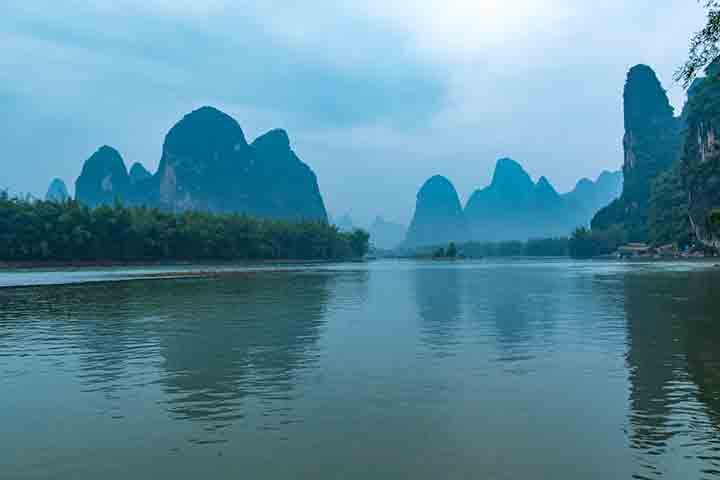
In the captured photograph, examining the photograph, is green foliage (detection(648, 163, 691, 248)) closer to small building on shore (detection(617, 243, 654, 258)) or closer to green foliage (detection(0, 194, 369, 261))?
small building on shore (detection(617, 243, 654, 258))

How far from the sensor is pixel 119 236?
107062 mm

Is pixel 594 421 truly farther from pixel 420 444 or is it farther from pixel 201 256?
pixel 201 256

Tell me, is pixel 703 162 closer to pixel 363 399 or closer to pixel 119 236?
pixel 119 236

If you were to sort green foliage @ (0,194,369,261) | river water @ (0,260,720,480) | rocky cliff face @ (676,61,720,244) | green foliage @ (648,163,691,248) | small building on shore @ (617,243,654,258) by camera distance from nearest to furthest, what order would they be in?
river water @ (0,260,720,480) → green foliage @ (0,194,369,261) → rocky cliff face @ (676,61,720,244) → green foliage @ (648,163,691,248) → small building on shore @ (617,243,654,258)

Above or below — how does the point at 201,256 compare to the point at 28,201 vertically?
below

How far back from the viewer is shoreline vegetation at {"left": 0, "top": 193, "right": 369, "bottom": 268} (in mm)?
95125

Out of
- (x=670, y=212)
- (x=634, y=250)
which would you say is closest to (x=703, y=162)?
(x=670, y=212)

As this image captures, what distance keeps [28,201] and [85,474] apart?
353 ft

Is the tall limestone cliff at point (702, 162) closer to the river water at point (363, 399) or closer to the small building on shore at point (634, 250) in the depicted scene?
the small building on shore at point (634, 250)

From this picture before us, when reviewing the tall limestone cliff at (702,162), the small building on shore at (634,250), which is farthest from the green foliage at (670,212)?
the tall limestone cliff at (702,162)

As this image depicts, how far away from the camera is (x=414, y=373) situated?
14.2 m

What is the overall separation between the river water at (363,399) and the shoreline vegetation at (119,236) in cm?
8002

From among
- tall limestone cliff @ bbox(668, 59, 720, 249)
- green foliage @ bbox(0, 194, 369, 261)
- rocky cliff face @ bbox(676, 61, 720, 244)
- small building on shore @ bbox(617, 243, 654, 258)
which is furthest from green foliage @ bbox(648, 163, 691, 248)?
green foliage @ bbox(0, 194, 369, 261)

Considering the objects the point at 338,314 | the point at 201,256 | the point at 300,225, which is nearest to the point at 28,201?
the point at 201,256
